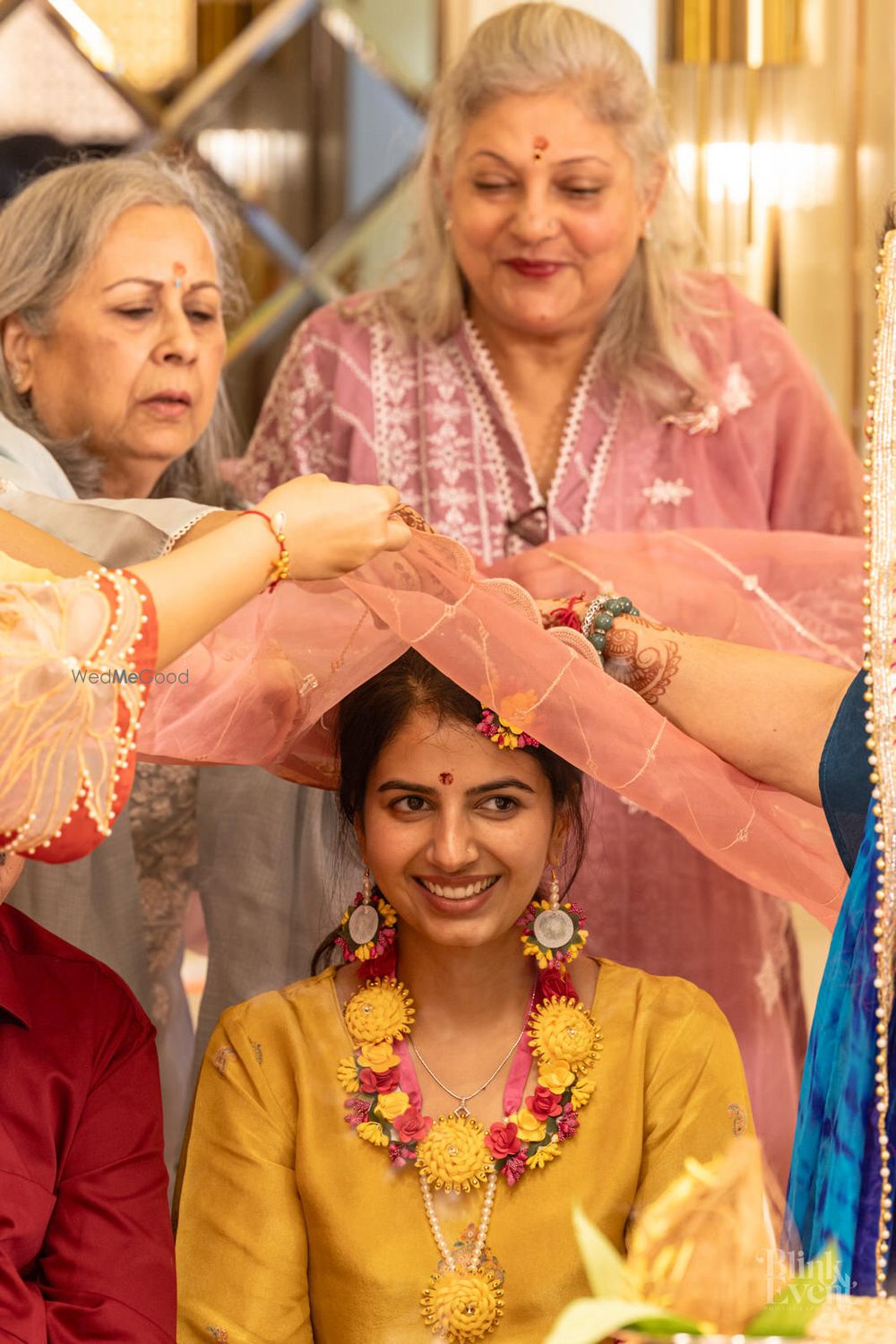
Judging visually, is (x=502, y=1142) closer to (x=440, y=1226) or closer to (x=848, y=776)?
(x=440, y=1226)

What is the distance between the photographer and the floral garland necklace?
1758 mm

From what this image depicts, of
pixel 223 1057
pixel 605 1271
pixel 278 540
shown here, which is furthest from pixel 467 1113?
pixel 605 1271

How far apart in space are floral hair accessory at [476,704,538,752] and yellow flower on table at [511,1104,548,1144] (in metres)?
0.36

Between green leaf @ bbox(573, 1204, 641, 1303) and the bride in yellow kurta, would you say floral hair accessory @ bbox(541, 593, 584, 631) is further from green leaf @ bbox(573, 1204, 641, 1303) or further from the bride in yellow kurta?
green leaf @ bbox(573, 1204, 641, 1303)

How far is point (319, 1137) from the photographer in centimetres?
185

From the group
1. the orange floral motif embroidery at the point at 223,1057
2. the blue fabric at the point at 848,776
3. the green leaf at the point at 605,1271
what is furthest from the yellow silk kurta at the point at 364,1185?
the green leaf at the point at 605,1271

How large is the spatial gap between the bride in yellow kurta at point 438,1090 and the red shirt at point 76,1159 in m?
0.11

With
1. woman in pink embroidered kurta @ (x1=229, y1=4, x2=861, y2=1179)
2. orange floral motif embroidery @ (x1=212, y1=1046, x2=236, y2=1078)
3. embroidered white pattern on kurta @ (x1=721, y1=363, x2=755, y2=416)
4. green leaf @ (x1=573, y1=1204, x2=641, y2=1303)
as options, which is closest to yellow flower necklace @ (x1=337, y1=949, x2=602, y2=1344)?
orange floral motif embroidery @ (x1=212, y1=1046, x2=236, y2=1078)

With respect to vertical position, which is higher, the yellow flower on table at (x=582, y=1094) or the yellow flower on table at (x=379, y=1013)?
the yellow flower on table at (x=379, y=1013)

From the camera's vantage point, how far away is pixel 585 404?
2662mm

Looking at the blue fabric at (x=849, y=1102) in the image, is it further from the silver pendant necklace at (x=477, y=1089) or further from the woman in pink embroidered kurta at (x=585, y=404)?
the woman in pink embroidered kurta at (x=585, y=404)

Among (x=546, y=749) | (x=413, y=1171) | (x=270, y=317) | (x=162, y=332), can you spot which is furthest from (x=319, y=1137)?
(x=270, y=317)

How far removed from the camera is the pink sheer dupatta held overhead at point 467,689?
180cm

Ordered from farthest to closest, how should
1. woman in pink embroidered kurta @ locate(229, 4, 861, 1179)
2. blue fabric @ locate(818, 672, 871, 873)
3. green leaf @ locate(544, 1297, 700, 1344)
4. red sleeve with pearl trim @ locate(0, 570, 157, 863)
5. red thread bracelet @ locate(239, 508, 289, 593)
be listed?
woman in pink embroidered kurta @ locate(229, 4, 861, 1179) < blue fabric @ locate(818, 672, 871, 873) < red thread bracelet @ locate(239, 508, 289, 593) < red sleeve with pearl trim @ locate(0, 570, 157, 863) < green leaf @ locate(544, 1297, 700, 1344)
